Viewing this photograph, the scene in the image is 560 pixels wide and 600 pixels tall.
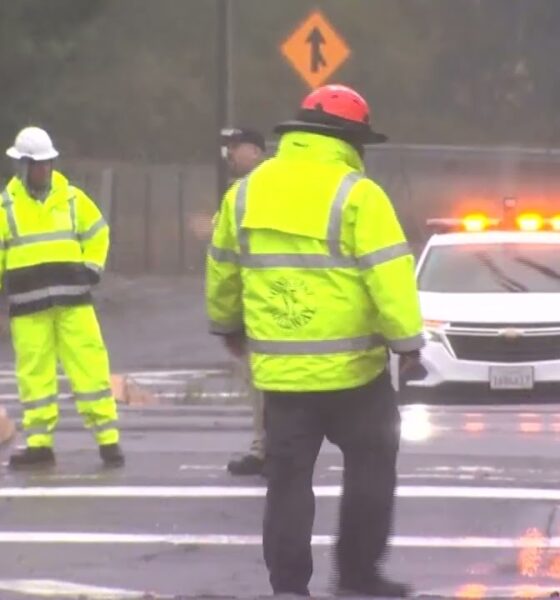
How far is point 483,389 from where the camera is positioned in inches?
525

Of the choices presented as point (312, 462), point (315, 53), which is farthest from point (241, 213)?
point (315, 53)

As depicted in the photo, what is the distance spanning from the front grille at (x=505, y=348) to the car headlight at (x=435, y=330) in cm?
6

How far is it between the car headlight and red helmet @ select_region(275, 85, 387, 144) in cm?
680

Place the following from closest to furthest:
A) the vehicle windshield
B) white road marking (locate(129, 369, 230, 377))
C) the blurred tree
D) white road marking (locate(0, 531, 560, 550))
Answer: white road marking (locate(0, 531, 560, 550)) → the vehicle windshield → white road marking (locate(129, 369, 230, 377)) → the blurred tree

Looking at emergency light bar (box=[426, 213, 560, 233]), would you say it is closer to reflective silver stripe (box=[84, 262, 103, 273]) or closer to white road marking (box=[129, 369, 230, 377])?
white road marking (box=[129, 369, 230, 377])

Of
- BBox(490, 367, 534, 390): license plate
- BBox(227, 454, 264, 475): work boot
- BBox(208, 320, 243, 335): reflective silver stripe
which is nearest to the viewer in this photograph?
BBox(208, 320, 243, 335): reflective silver stripe

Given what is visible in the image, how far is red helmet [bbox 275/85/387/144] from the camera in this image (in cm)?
658

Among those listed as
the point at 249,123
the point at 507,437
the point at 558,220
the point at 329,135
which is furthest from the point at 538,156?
the point at 329,135

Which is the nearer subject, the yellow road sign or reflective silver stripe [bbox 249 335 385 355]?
reflective silver stripe [bbox 249 335 385 355]

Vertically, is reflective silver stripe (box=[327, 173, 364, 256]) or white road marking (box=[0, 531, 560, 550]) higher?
reflective silver stripe (box=[327, 173, 364, 256])

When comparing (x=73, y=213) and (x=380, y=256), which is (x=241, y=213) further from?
(x=73, y=213)

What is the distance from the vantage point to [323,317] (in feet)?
21.2

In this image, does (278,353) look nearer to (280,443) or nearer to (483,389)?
(280,443)

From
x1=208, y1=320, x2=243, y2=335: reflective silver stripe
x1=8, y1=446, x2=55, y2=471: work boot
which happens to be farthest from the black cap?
x1=208, y1=320, x2=243, y2=335: reflective silver stripe
